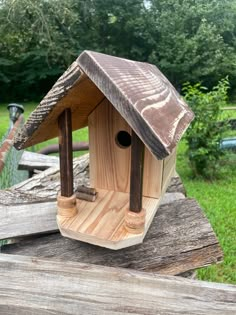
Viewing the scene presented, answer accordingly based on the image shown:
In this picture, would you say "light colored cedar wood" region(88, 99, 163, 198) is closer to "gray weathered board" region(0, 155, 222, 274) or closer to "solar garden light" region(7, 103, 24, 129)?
"gray weathered board" region(0, 155, 222, 274)

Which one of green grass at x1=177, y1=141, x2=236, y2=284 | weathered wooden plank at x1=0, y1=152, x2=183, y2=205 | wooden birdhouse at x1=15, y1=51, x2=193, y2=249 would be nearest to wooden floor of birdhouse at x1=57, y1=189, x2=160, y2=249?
wooden birdhouse at x1=15, y1=51, x2=193, y2=249

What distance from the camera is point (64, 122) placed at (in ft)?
3.49

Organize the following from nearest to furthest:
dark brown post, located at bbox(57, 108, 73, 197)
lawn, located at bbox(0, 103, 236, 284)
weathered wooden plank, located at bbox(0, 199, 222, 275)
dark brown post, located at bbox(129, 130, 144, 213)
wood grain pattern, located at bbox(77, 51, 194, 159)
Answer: wood grain pattern, located at bbox(77, 51, 194, 159) → dark brown post, located at bbox(129, 130, 144, 213) → dark brown post, located at bbox(57, 108, 73, 197) → weathered wooden plank, located at bbox(0, 199, 222, 275) → lawn, located at bbox(0, 103, 236, 284)

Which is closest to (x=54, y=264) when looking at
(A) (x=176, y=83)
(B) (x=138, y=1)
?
(A) (x=176, y=83)

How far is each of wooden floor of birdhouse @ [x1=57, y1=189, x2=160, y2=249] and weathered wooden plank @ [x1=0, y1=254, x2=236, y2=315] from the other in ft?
0.31

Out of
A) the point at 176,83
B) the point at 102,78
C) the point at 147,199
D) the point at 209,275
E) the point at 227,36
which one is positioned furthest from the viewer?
the point at 227,36

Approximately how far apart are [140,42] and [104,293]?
→ 20266 millimetres

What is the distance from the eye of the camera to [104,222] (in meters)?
1.07

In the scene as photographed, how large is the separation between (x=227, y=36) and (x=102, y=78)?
21867 mm

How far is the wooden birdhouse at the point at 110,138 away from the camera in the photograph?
0.87m

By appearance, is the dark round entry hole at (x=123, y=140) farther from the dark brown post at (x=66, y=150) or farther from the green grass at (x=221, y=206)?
the green grass at (x=221, y=206)

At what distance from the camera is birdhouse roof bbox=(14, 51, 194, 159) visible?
841mm

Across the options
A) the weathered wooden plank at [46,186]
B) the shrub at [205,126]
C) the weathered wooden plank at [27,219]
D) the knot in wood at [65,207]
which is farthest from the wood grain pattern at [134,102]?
the shrub at [205,126]

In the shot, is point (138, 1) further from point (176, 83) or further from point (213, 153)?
point (213, 153)
